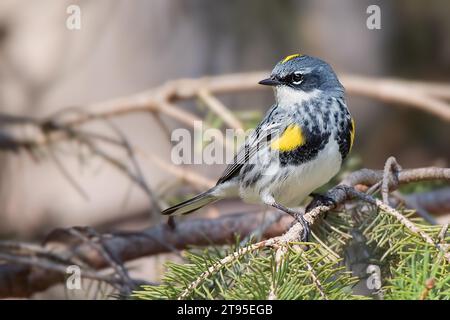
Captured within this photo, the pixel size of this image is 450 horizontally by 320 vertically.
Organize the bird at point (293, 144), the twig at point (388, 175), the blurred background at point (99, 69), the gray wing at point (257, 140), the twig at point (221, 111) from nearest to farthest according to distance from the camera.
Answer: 1. the twig at point (388, 175)
2. the bird at point (293, 144)
3. the gray wing at point (257, 140)
4. the twig at point (221, 111)
5. the blurred background at point (99, 69)

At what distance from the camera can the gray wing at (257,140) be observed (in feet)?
7.96

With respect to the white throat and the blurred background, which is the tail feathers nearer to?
the white throat

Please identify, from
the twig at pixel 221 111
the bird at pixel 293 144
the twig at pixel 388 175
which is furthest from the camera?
the twig at pixel 221 111

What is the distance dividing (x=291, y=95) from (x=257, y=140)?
0.21 m

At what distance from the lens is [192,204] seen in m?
2.46

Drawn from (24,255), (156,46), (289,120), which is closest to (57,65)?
(156,46)

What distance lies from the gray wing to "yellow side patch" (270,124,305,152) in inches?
1.3

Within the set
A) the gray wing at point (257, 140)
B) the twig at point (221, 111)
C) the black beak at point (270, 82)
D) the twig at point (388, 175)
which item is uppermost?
the black beak at point (270, 82)

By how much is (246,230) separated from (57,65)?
7.16 feet

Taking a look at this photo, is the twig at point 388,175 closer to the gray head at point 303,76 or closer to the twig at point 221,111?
the gray head at point 303,76

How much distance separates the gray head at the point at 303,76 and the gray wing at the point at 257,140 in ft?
0.39

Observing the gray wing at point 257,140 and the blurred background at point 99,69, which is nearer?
the gray wing at point 257,140

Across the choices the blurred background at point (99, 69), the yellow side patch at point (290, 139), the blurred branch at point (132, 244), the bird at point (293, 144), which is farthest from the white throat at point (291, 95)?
the blurred background at point (99, 69)
